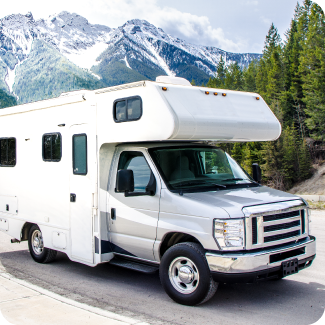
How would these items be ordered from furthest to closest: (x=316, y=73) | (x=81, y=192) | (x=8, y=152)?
1. (x=316, y=73)
2. (x=8, y=152)
3. (x=81, y=192)

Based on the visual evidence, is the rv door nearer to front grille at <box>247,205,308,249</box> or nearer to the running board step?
the running board step

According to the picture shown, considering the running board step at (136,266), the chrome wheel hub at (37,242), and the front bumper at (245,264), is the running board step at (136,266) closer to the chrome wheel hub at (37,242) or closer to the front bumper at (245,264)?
the front bumper at (245,264)

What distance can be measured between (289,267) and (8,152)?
621cm

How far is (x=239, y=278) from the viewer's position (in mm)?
4941

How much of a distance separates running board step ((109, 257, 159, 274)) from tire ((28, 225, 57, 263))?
1.91m

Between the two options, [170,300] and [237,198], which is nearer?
[237,198]

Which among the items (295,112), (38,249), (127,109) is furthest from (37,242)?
(295,112)

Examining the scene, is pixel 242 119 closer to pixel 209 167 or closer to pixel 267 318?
pixel 209 167

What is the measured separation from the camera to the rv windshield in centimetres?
595

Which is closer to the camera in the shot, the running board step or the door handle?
the running board step

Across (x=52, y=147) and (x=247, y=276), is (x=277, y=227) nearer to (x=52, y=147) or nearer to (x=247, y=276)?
(x=247, y=276)

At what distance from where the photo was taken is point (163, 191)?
577cm

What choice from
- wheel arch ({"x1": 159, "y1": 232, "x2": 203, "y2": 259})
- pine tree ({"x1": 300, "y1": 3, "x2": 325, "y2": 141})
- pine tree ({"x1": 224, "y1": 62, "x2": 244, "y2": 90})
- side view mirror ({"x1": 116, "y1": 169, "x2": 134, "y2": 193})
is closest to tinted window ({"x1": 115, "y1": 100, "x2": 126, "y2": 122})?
side view mirror ({"x1": 116, "y1": 169, "x2": 134, "y2": 193})

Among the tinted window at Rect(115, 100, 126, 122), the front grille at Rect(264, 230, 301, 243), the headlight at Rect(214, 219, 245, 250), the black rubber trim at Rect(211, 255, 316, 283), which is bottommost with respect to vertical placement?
the black rubber trim at Rect(211, 255, 316, 283)
